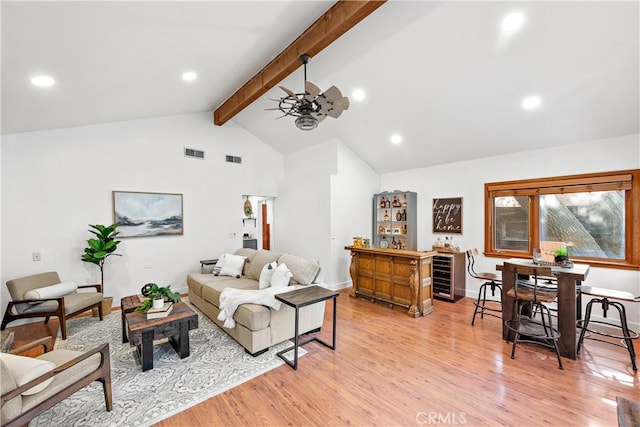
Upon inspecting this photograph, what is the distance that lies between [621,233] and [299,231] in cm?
539

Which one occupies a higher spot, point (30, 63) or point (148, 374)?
point (30, 63)

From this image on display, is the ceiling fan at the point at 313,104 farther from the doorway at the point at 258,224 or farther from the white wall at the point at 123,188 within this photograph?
the doorway at the point at 258,224

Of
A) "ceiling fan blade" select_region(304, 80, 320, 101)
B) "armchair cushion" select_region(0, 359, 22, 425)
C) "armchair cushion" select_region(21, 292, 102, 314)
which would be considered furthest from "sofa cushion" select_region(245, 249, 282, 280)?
"armchair cushion" select_region(0, 359, 22, 425)

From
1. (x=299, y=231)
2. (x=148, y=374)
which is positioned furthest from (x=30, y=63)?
(x=299, y=231)

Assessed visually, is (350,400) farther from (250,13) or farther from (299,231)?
(299,231)

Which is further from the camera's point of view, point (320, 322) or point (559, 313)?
point (320, 322)

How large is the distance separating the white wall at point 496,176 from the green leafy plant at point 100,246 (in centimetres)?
547

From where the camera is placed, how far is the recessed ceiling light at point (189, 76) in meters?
3.63

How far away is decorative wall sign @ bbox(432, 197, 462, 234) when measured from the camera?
5.37 meters

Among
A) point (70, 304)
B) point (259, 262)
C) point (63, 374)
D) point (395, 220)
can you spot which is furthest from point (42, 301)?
point (395, 220)

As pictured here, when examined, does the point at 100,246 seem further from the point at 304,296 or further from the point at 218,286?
the point at 304,296

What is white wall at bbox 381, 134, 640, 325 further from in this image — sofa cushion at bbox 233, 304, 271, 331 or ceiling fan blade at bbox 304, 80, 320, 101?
sofa cushion at bbox 233, 304, 271, 331

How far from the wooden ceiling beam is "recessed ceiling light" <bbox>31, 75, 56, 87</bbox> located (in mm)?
2349

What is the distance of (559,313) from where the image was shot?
9.95 feet
